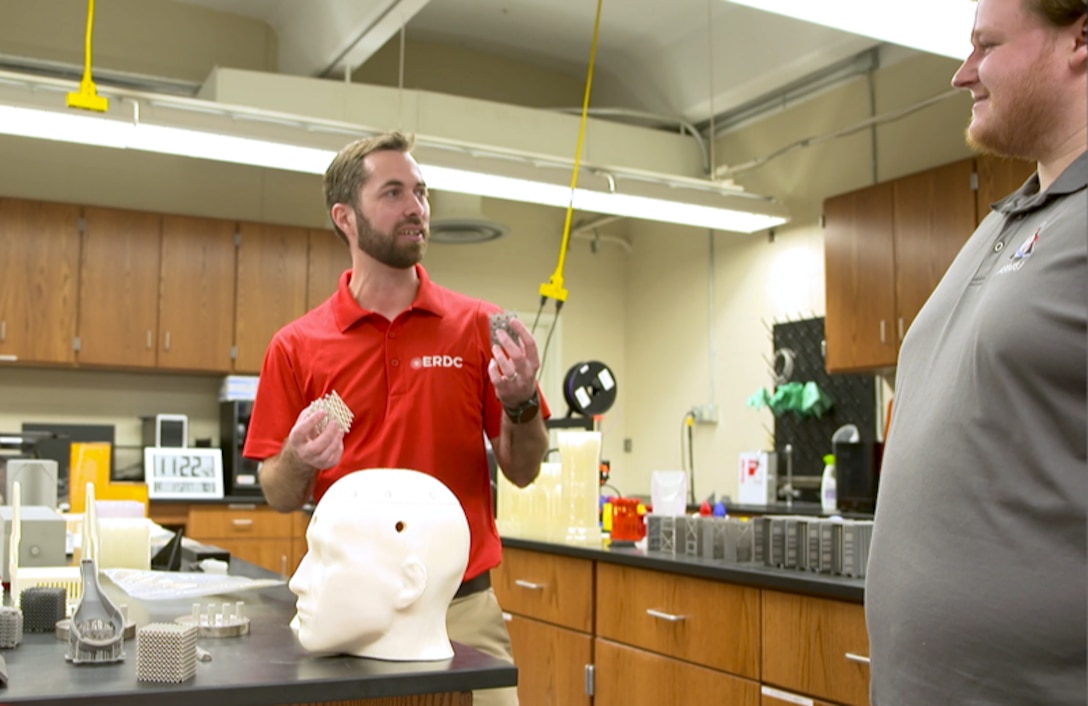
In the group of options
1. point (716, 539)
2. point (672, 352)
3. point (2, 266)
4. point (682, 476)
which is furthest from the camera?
point (672, 352)

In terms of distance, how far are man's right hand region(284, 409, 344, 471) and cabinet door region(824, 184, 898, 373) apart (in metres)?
3.93

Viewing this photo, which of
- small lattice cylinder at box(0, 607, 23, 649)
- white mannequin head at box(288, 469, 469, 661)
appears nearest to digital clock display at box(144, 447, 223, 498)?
small lattice cylinder at box(0, 607, 23, 649)

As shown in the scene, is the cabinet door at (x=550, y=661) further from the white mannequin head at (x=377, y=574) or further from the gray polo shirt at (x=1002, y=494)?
the gray polo shirt at (x=1002, y=494)

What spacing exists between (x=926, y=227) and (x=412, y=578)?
4.13 metres

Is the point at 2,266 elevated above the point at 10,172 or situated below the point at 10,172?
below

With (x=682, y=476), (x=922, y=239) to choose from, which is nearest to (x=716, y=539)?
(x=682, y=476)

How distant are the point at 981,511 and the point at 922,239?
4097 mm

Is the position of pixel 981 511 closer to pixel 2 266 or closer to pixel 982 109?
pixel 982 109

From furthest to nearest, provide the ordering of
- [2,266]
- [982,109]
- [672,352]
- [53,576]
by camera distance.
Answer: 1. [672,352]
2. [2,266]
3. [53,576]
4. [982,109]

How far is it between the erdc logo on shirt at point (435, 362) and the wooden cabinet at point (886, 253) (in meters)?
3.35

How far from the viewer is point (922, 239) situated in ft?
16.5

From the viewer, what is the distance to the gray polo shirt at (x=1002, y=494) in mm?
1125

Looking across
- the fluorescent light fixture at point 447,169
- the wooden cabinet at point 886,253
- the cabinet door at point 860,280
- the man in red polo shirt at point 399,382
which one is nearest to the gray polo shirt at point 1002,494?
the man in red polo shirt at point 399,382

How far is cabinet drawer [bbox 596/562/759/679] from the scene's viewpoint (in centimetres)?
253
